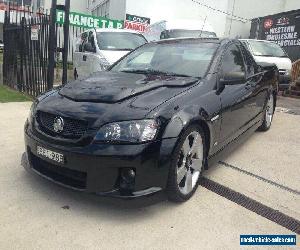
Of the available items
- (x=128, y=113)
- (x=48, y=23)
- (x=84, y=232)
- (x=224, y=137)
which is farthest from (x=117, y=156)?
(x=48, y=23)

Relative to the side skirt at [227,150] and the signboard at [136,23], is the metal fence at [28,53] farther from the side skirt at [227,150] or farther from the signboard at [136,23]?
the signboard at [136,23]

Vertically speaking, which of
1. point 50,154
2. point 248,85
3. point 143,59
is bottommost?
point 50,154

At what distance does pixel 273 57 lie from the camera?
11414 mm

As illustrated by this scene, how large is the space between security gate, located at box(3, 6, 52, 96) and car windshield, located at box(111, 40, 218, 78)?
3588 mm

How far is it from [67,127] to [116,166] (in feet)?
1.91

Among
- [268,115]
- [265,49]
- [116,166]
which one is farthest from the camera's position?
[265,49]

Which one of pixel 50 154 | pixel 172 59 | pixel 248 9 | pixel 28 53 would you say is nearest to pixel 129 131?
pixel 50 154

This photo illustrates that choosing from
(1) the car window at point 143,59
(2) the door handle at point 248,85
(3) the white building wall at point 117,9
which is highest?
(3) the white building wall at point 117,9

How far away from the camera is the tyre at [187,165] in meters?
3.25

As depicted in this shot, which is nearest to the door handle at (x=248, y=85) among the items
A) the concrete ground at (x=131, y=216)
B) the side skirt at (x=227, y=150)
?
the side skirt at (x=227, y=150)

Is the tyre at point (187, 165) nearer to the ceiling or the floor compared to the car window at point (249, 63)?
nearer to the floor

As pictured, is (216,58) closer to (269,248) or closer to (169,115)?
(169,115)

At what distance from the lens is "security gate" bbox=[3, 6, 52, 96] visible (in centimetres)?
799

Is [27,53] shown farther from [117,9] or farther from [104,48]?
[117,9]
